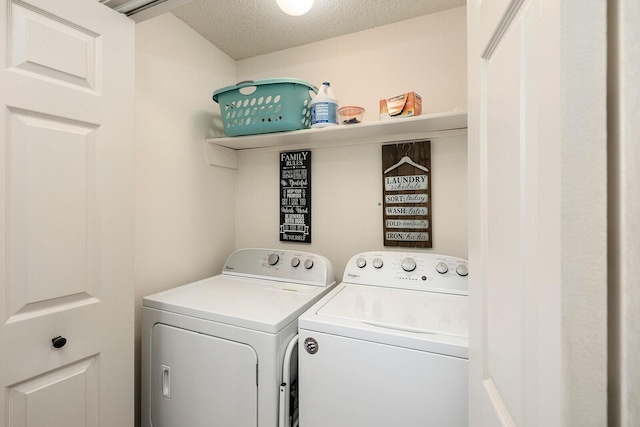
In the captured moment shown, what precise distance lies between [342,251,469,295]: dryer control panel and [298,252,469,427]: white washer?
0.40 feet

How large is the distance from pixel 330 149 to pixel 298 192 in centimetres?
36

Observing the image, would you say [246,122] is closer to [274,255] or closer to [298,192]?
[298,192]

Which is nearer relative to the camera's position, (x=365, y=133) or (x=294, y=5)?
(x=294, y=5)

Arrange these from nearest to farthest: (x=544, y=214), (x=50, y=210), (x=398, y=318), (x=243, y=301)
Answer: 1. (x=544, y=214)
2. (x=50, y=210)
3. (x=398, y=318)
4. (x=243, y=301)

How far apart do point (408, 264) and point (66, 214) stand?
4.79 ft

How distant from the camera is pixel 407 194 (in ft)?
5.83

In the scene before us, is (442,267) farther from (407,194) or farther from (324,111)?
(324,111)

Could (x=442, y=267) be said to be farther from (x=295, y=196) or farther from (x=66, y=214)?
(x=66, y=214)

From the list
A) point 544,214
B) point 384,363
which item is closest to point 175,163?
point 384,363

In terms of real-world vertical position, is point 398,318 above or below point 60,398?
above

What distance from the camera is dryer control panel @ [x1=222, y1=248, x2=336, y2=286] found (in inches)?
66.5

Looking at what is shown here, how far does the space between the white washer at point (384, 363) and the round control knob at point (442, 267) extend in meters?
0.16

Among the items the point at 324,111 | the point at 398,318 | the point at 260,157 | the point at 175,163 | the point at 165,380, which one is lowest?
the point at 165,380

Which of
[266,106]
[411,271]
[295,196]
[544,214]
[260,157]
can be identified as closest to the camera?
[544,214]
